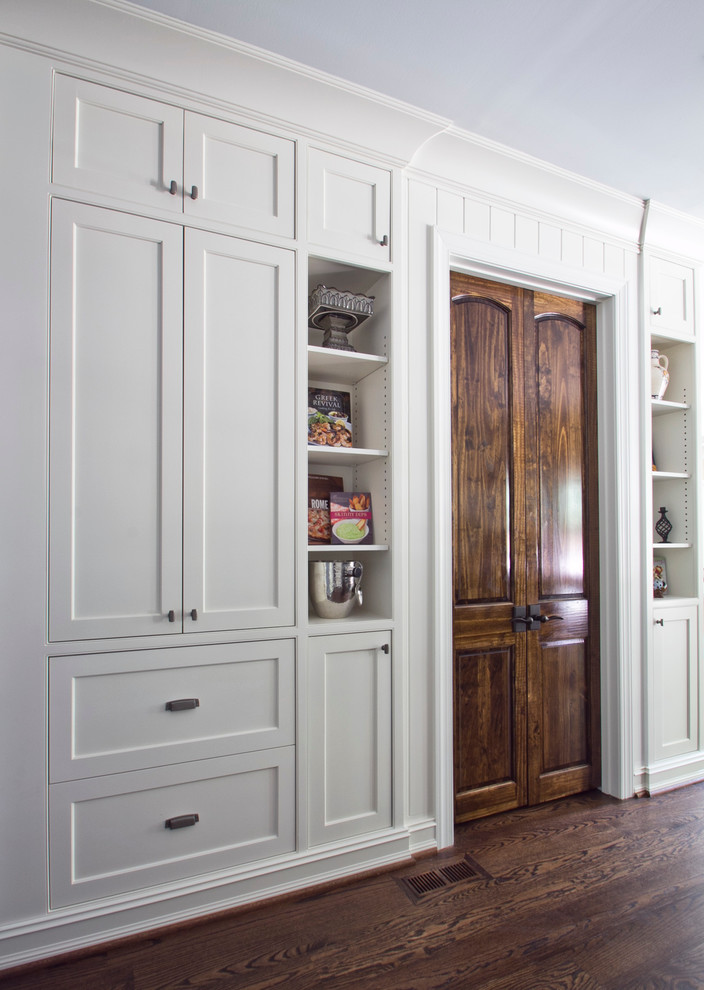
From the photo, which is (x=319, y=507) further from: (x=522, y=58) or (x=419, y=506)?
(x=522, y=58)

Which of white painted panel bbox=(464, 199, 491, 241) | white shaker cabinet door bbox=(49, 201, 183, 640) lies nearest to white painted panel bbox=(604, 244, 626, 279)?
white painted panel bbox=(464, 199, 491, 241)

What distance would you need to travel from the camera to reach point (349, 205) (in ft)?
6.79

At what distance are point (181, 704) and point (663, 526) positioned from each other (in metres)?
2.65

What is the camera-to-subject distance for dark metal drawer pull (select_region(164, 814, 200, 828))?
1.72 m

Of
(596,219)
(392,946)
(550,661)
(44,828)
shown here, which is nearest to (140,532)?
(44,828)

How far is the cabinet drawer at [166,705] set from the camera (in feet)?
5.34

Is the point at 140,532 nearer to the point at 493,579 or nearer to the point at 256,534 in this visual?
the point at 256,534

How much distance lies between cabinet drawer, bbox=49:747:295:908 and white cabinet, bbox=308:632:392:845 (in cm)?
12

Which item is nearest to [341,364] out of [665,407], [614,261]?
[614,261]

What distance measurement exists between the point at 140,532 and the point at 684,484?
2.78 meters

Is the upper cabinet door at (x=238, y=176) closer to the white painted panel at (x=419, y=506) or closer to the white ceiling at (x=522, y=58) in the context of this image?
the white ceiling at (x=522, y=58)

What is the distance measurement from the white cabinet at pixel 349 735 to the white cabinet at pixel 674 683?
1581mm

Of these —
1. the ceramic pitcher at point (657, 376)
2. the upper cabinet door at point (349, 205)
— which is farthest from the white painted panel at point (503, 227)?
the ceramic pitcher at point (657, 376)

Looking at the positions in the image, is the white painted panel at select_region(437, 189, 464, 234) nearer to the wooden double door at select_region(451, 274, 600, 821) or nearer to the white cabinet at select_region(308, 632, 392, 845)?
the wooden double door at select_region(451, 274, 600, 821)
